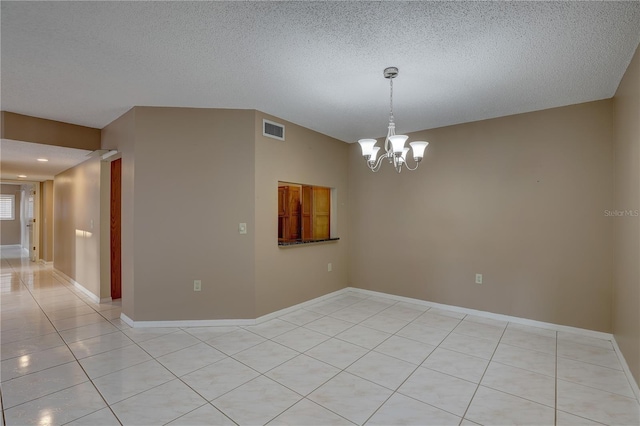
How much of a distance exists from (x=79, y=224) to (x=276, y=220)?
3.79 m

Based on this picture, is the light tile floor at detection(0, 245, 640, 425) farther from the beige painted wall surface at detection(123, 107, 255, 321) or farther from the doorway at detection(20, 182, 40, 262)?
the doorway at detection(20, 182, 40, 262)

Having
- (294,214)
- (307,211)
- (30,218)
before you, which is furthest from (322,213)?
(30,218)

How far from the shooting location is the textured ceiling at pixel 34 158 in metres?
4.02

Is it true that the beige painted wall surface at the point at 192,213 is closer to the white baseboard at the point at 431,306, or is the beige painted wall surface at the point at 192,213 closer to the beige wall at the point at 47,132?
the white baseboard at the point at 431,306

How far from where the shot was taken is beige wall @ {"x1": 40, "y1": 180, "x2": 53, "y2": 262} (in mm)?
7465

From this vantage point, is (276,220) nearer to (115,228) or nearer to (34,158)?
(115,228)

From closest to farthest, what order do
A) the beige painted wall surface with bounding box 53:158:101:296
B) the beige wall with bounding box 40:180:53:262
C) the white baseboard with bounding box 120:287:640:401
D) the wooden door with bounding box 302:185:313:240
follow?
the white baseboard with bounding box 120:287:640:401 < the beige painted wall surface with bounding box 53:158:101:296 < the wooden door with bounding box 302:185:313:240 < the beige wall with bounding box 40:180:53:262

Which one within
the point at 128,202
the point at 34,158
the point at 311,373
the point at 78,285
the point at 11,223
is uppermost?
the point at 34,158

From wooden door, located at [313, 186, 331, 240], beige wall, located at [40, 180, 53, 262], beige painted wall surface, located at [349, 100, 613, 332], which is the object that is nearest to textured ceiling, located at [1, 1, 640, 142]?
beige painted wall surface, located at [349, 100, 613, 332]

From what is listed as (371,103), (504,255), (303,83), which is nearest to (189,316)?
(303,83)

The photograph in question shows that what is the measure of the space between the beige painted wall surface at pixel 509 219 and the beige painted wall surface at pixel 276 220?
0.62 meters

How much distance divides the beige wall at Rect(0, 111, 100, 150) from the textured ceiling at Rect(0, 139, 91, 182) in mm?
103

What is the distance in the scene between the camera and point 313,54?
7.69 feet


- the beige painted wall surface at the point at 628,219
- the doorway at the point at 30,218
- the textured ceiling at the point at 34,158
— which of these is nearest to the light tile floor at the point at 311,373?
the beige painted wall surface at the point at 628,219
